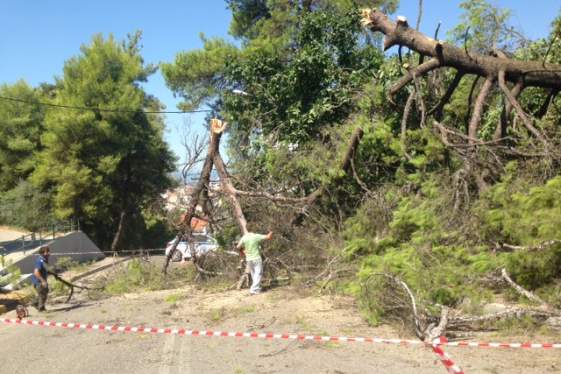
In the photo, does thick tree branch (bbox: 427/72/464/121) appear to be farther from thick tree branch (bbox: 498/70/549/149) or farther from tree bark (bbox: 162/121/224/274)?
tree bark (bbox: 162/121/224/274)

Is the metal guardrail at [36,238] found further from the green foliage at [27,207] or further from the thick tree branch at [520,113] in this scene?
the thick tree branch at [520,113]

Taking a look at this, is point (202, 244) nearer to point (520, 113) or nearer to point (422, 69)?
point (422, 69)

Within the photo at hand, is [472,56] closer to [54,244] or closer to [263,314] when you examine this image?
[263,314]

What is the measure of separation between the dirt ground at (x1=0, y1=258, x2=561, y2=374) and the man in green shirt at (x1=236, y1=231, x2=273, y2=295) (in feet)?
1.44

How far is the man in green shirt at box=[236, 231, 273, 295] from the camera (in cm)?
1188

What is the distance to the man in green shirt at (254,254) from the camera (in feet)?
39.0

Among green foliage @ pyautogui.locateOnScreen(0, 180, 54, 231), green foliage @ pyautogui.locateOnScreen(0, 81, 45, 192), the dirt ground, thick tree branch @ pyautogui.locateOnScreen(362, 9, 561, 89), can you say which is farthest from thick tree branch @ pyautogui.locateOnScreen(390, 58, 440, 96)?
green foliage @ pyautogui.locateOnScreen(0, 81, 45, 192)

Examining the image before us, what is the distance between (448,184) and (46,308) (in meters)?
8.31

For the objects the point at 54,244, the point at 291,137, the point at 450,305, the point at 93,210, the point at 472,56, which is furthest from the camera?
the point at 93,210

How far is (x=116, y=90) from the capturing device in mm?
29297

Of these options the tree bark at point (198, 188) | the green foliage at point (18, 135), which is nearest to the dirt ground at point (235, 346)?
the tree bark at point (198, 188)

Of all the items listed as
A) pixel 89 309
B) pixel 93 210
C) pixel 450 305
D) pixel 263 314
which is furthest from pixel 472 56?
pixel 93 210

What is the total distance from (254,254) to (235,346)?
4459 mm

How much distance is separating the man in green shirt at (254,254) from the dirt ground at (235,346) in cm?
44
